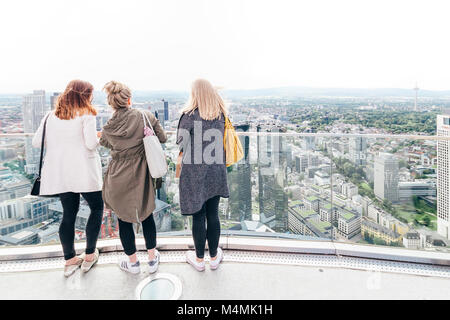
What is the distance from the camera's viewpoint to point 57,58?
3.67 metres

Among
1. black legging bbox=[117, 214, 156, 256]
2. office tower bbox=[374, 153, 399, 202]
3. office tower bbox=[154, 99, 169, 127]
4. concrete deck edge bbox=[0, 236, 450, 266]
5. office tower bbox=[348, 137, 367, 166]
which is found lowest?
concrete deck edge bbox=[0, 236, 450, 266]

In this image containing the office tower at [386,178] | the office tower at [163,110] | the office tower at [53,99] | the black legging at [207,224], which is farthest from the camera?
the office tower at [386,178]

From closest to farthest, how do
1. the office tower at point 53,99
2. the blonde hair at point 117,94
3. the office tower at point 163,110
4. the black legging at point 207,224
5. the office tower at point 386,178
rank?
the blonde hair at point 117,94
the office tower at point 53,99
the black legging at point 207,224
the office tower at point 163,110
the office tower at point 386,178

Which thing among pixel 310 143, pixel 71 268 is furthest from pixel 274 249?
pixel 71 268

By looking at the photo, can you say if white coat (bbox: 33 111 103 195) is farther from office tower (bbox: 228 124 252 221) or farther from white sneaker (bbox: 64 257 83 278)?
office tower (bbox: 228 124 252 221)

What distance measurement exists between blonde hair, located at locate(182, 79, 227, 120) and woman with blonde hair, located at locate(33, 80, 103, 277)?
740 millimetres

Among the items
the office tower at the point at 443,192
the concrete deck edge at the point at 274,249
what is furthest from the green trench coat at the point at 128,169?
the office tower at the point at 443,192

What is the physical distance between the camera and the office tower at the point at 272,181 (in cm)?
246

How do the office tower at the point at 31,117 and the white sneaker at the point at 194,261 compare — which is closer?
the white sneaker at the point at 194,261

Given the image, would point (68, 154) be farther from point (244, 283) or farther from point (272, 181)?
point (272, 181)

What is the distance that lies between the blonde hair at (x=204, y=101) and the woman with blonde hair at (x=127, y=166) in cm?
31

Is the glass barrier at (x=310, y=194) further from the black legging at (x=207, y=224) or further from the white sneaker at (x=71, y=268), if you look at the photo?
the black legging at (x=207, y=224)

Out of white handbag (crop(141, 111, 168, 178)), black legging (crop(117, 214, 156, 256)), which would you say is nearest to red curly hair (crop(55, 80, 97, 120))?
white handbag (crop(141, 111, 168, 178))

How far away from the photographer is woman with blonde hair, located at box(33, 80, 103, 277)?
1737 millimetres
